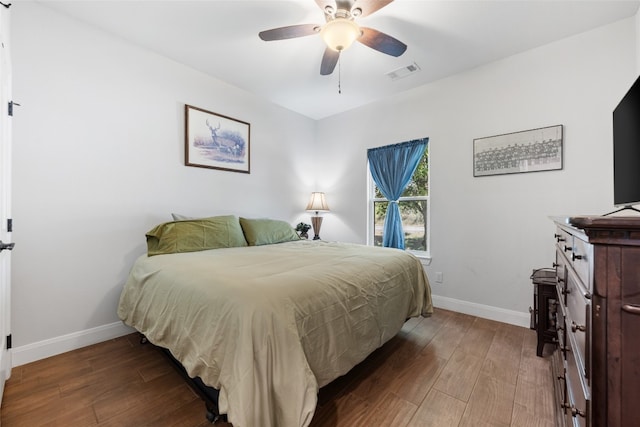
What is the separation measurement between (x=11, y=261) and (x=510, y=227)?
4199 mm

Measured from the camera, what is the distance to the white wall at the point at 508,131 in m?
2.22

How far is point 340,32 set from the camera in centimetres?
183

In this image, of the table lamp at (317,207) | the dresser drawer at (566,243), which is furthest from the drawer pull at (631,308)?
the table lamp at (317,207)

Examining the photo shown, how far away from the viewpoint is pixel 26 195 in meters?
1.97

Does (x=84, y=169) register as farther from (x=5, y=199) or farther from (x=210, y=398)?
(x=210, y=398)

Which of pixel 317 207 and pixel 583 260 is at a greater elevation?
pixel 317 207

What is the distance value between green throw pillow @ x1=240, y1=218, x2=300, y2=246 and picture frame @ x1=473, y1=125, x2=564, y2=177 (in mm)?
2216

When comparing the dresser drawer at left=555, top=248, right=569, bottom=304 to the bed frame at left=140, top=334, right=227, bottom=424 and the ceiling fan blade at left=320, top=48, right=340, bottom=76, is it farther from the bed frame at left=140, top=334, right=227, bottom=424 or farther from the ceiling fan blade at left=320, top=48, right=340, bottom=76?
the ceiling fan blade at left=320, top=48, right=340, bottom=76

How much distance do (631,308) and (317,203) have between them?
354 cm

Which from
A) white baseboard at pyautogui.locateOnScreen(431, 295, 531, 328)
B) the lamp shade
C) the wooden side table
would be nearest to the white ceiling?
the lamp shade

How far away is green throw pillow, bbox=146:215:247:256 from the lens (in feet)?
7.46

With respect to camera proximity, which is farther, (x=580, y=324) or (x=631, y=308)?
(x=580, y=324)

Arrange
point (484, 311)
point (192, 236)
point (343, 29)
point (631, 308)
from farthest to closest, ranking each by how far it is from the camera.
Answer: point (484, 311)
point (192, 236)
point (343, 29)
point (631, 308)

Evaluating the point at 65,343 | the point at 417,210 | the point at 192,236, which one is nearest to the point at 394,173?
the point at 417,210
